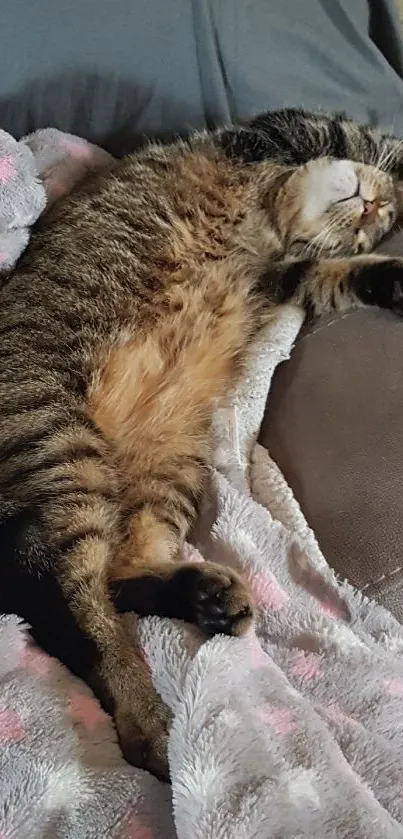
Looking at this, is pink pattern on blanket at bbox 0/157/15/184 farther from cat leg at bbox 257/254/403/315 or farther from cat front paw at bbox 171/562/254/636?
cat front paw at bbox 171/562/254/636

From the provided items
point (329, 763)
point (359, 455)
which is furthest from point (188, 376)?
point (329, 763)

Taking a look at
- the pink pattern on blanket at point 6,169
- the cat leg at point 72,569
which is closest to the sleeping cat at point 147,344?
A: the cat leg at point 72,569

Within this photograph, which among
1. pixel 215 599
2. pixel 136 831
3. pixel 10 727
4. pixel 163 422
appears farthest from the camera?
pixel 163 422

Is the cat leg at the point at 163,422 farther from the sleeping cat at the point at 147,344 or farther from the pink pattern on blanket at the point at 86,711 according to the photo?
the pink pattern on blanket at the point at 86,711

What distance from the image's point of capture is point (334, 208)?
170 centimetres

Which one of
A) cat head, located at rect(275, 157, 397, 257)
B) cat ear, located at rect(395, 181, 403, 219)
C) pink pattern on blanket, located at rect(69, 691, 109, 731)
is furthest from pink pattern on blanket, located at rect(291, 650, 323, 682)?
cat ear, located at rect(395, 181, 403, 219)

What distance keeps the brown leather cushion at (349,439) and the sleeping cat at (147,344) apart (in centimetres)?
11

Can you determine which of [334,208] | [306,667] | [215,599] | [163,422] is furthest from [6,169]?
[306,667]

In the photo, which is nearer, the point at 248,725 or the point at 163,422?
the point at 248,725

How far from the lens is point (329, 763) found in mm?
896

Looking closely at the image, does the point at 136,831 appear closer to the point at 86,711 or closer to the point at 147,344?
the point at 86,711

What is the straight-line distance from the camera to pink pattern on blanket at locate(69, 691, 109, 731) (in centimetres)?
102

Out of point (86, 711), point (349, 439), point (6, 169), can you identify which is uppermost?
point (6, 169)

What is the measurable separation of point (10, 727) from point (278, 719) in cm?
31
